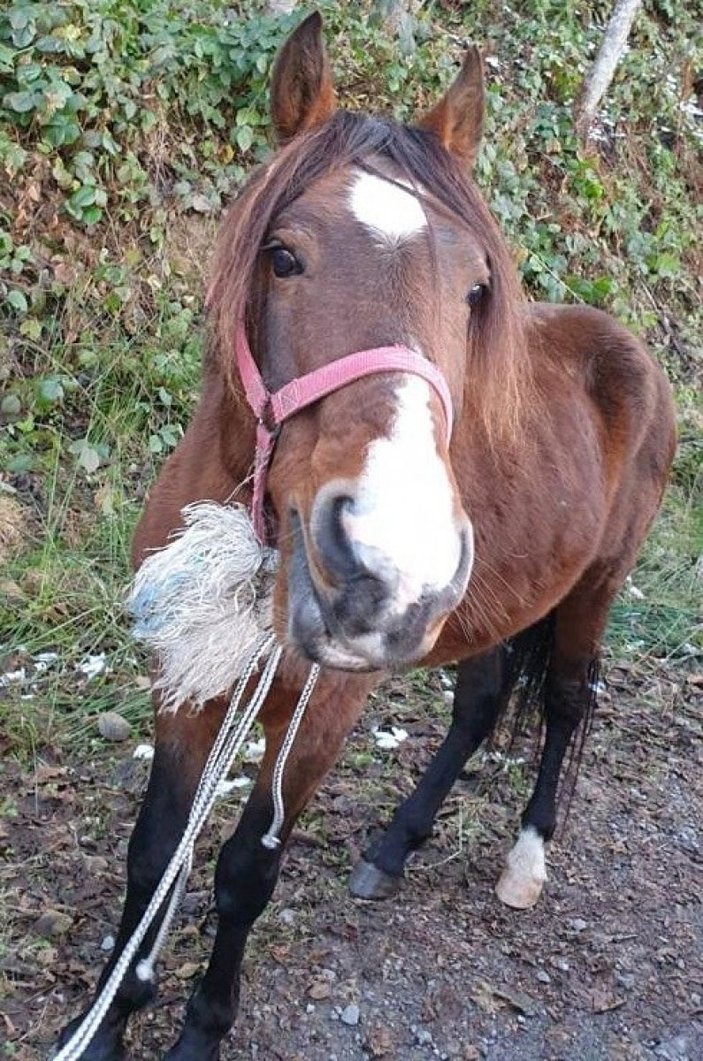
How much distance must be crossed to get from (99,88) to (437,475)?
4103 mm

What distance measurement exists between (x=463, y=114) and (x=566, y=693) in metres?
2.21

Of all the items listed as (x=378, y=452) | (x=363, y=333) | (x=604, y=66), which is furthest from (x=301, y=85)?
(x=604, y=66)

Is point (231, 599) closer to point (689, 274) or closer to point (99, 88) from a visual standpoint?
point (99, 88)

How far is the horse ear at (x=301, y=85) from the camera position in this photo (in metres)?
2.11

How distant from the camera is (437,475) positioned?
153 cm

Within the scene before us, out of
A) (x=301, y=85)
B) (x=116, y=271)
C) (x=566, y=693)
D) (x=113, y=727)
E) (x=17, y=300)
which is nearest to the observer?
(x=301, y=85)

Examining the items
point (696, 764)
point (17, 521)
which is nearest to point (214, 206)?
point (17, 521)

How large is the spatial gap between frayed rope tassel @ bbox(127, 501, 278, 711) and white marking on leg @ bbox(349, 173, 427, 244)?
2.07 ft

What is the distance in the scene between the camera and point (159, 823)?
253cm

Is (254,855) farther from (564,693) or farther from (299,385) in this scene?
(564,693)

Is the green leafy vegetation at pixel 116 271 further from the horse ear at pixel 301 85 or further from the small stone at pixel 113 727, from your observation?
the horse ear at pixel 301 85

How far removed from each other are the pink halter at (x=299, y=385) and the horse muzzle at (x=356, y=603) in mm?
247

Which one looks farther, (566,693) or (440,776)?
(566,693)

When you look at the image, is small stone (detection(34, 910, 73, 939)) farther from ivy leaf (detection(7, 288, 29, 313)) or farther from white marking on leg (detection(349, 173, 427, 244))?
ivy leaf (detection(7, 288, 29, 313))
